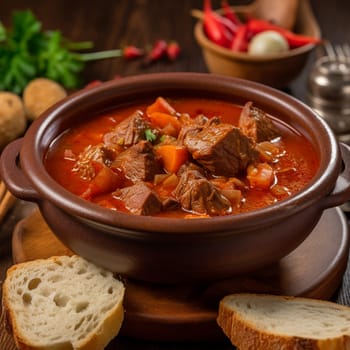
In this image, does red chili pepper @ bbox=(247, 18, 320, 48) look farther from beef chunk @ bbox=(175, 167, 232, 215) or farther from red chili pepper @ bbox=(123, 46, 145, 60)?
beef chunk @ bbox=(175, 167, 232, 215)

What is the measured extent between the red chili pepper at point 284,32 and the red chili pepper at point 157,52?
68cm

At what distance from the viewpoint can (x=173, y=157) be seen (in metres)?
3.72

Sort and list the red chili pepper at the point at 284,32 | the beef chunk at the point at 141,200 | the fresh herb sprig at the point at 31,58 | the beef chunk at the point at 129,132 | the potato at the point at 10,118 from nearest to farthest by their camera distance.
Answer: the beef chunk at the point at 141,200
the beef chunk at the point at 129,132
the potato at the point at 10,118
the fresh herb sprig at the point at 31,58
the red chili pepper at the point at 284,32

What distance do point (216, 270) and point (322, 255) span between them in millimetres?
666

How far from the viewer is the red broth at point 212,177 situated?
3568 millimetres

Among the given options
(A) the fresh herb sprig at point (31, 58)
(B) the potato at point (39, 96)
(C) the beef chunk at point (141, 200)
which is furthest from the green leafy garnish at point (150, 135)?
(A) the fresh herb sprig at point (31, 58)

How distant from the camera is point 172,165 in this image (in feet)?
12.2

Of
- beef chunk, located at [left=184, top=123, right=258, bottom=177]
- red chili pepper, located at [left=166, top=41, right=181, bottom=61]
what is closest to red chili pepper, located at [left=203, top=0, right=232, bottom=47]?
red chili pepper, located at [left=166, top=41, right=181, bottom=61]

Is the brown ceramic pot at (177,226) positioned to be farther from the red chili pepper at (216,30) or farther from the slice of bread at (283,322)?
the red chili pepper at (216,30)

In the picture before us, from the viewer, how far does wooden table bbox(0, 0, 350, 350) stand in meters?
6.14

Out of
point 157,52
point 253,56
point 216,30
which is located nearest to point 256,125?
point 253,56

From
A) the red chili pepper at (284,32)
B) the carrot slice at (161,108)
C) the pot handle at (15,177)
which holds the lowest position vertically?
the red chili pepper at (284,32)

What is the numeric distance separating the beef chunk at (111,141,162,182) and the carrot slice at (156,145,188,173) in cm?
4

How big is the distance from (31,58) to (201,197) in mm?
2674
